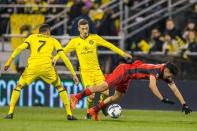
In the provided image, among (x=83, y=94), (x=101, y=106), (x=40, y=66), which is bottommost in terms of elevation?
(x=101, y=106)

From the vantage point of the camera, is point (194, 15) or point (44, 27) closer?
point (44, 27)

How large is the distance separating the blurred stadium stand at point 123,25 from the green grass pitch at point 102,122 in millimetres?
3013

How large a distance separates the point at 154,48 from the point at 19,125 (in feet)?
30.4

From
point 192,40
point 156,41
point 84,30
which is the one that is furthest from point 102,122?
point 156,41

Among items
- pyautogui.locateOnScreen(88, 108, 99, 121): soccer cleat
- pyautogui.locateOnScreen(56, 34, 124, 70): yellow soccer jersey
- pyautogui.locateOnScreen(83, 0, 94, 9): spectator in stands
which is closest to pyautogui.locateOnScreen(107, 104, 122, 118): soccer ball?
pyautogui.locateOnScreen(88, 108, 99, 121): soccer cleat

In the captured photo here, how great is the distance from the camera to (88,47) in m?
18.2

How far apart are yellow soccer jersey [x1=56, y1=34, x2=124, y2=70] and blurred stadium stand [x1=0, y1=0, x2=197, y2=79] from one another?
4.99m

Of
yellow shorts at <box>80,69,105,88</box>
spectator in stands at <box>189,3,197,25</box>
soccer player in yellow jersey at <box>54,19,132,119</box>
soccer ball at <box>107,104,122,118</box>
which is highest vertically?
spectator in stands at <box>189,3,197,25</box>

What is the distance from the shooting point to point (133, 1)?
88.6 ft

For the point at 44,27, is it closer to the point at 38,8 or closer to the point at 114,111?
the point at 114,111

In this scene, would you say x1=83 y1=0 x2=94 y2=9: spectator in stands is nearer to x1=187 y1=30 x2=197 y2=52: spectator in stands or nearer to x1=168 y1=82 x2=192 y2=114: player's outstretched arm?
x1=187 y1=30 x2=197 y2=52: spectator in stands

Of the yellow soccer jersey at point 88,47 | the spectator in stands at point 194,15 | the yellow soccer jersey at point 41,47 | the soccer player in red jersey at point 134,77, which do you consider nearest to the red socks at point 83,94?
the soccer player in red jersey at point 134,77

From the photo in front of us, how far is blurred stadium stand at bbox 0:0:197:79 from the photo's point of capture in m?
23.6

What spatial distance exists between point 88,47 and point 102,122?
2.21 meters
